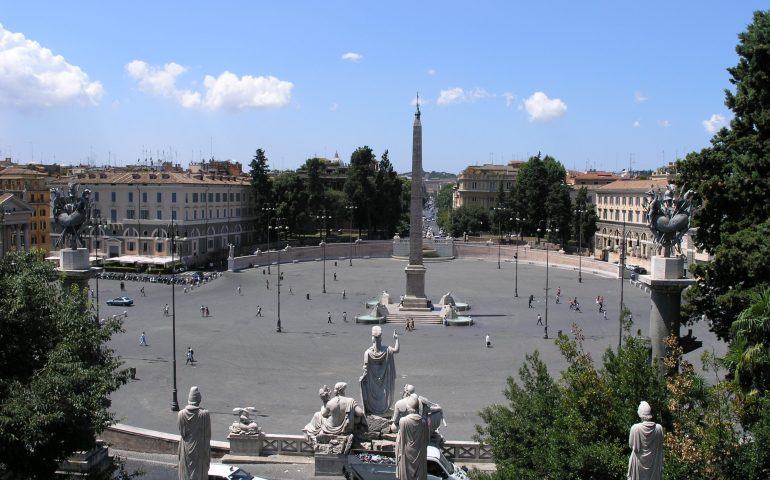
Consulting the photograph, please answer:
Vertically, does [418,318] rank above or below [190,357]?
below

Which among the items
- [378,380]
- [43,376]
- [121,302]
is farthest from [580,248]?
[43,376]

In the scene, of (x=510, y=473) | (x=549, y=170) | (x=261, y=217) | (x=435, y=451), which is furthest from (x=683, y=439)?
(x=549, y=170)

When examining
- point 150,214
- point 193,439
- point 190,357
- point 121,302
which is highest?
point 150,214

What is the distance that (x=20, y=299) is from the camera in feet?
36.7

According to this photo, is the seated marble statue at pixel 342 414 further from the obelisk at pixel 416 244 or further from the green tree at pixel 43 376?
the obelisk at pixel 416 244

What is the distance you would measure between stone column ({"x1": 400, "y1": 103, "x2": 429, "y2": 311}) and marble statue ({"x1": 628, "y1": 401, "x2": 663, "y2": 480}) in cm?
3808

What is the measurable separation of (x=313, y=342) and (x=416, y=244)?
1470 centimetres

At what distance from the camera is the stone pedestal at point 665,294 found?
18.3 m

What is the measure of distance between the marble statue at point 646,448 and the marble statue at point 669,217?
1083 cm

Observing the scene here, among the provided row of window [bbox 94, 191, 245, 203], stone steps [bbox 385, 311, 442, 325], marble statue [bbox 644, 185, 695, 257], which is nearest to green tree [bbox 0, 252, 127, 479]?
marble statue [bbox 644, 185, 695, 257]

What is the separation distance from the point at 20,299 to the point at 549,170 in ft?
280

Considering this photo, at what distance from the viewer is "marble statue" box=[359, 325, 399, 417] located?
14969 millimetres

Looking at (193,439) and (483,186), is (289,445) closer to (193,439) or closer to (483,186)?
(193,439)

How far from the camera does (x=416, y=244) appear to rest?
163 feet
